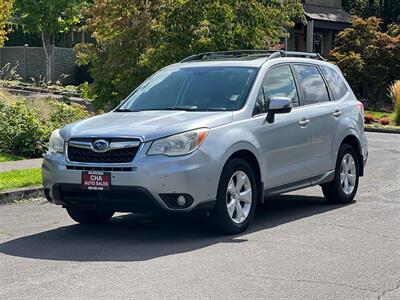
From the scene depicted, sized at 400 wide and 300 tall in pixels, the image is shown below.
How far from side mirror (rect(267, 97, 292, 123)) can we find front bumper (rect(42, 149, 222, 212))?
1.18 m

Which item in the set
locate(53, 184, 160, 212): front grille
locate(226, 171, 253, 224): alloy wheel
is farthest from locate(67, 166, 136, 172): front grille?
locate(226, 171, 253, 224): alloy wheel

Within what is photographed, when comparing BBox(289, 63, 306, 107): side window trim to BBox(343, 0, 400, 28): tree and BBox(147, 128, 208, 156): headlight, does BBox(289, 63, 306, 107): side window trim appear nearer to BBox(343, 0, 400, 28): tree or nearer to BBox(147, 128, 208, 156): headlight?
BBox(147, 128, 208, 156): headlight

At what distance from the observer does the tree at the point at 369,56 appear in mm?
33406

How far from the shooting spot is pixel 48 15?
3766 cm

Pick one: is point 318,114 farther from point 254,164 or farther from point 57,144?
point 57,144

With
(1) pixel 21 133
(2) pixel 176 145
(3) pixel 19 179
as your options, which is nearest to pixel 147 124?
(2) pixel 176 145

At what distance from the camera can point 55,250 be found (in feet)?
25.0

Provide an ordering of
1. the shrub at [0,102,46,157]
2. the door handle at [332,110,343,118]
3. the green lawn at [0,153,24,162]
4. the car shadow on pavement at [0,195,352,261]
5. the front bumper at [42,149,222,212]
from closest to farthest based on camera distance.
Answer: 1. the car shadow on pavement at [0,195,352,261]
2. the front bumper at [42,149,222,212]
3. the door handle at [332,110,343,118]
4. the green lawn at [0,153,24,162]
5. the shrub at [0,102,46,157]

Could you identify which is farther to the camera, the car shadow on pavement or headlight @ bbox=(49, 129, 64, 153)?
headlight @ bbox=(49, 129, 64, 153)

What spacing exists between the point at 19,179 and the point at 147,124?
169 inches

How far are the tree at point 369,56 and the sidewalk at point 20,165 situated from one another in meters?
21.3

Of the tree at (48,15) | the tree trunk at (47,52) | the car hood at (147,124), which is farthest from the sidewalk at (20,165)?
the tree trunk at (47,52)

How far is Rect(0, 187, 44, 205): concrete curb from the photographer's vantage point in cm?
1069

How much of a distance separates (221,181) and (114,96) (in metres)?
8.22
